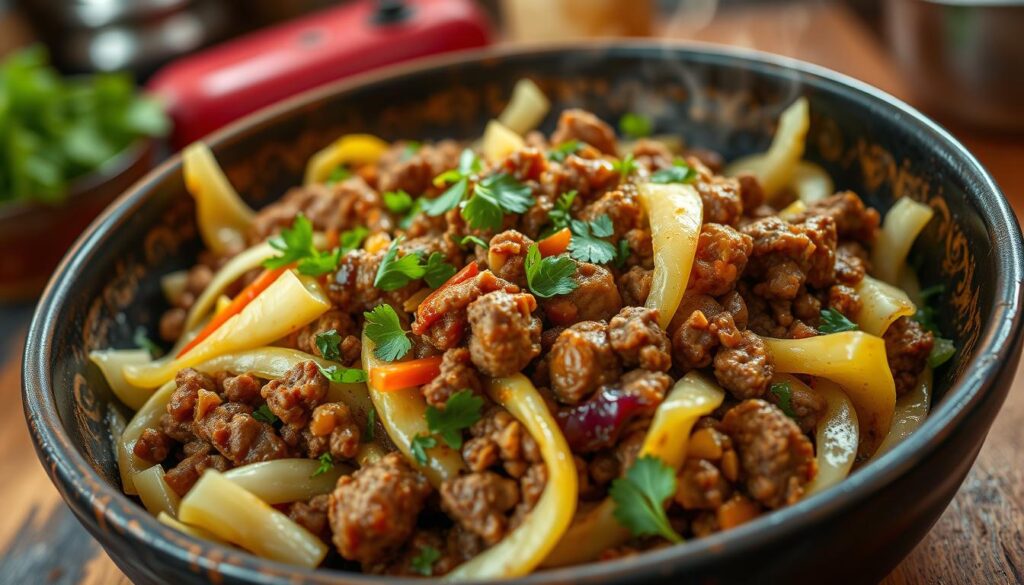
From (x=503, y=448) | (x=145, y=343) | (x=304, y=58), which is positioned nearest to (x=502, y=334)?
(x=503, y=448)

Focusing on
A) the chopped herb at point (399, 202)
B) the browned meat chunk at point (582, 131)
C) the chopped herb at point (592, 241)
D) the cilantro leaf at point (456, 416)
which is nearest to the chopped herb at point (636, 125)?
the browned meat chunk at point (582, 131)

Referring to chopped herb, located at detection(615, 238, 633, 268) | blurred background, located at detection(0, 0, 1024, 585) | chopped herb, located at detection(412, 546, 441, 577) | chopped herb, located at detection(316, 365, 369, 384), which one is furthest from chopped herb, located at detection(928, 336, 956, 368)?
chopped herb, located at detection(316, 365, 369, 384)

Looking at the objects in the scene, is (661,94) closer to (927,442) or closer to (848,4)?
(927,442)

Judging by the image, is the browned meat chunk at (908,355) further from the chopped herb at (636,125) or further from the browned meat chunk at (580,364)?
the chopped herb at (636,125)

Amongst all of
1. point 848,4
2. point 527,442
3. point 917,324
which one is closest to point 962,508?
point 917,324

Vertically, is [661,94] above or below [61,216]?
above
